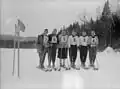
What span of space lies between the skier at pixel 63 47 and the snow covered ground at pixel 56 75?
0.10 meters

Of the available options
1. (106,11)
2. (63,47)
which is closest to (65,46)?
(63,47)

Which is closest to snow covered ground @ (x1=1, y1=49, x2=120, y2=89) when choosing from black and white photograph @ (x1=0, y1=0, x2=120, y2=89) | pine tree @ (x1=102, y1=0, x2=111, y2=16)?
black and white photograph @ (x1=0, y1=0, x2=120, y2=89)

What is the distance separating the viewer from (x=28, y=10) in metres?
1.46

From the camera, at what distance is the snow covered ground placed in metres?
1.46

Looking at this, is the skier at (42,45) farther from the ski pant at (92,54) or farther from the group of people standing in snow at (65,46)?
the ski pant at (92,54)

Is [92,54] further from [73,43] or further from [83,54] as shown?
[73,43]

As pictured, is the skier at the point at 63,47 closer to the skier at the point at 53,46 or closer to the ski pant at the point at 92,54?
the skier at the point at 53,46

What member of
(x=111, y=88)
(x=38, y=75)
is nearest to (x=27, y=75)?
(x=38, y=75)

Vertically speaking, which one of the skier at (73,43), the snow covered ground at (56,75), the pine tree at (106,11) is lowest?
the snow covered ground at (56,75)

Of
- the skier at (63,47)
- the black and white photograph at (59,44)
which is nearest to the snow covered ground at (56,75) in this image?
the black and white photograph at (59,44)

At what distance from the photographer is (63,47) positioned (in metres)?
1.46

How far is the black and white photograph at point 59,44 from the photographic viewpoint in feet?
4.78

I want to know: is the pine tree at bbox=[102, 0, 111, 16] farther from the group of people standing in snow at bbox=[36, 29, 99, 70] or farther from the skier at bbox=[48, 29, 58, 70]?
the skier at bbox=[48, 29, 58, 70]

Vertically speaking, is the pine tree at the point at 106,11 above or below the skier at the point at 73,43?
above
